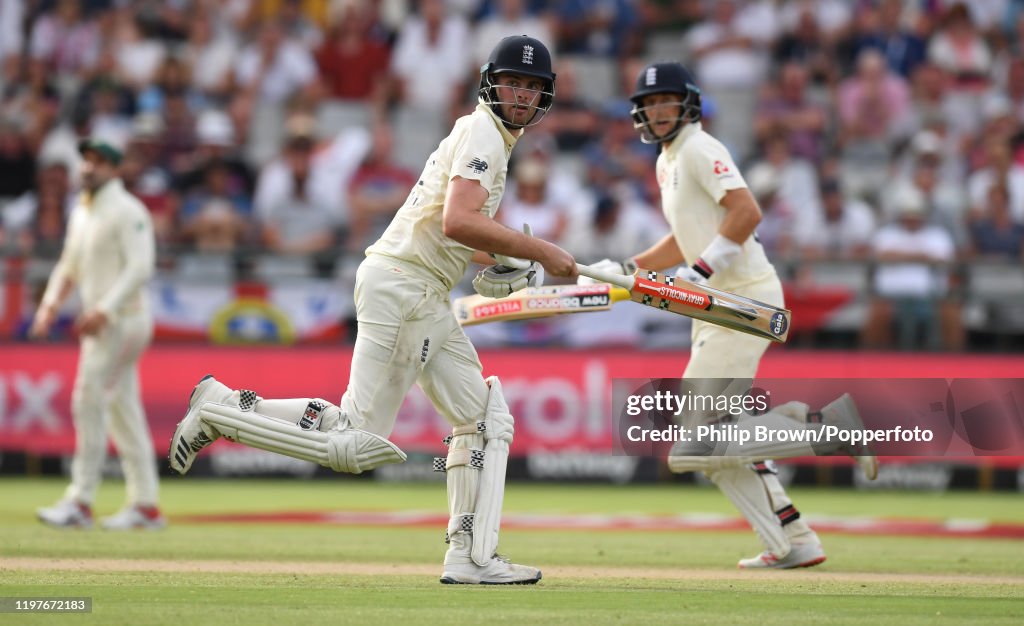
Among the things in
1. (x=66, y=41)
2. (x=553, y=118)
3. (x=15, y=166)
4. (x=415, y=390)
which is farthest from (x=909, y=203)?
(x=66, y=41)

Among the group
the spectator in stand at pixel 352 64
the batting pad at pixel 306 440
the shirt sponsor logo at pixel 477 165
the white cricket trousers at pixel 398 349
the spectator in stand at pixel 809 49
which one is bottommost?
the batting pad at pixel 306 440

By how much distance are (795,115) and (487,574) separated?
1140 cm

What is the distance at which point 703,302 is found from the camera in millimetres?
7379

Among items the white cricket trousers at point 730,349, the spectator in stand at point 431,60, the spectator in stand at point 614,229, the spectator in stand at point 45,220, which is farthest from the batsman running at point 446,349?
the spectator in stand at point 431,60

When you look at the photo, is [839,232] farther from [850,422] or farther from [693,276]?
[693,276]

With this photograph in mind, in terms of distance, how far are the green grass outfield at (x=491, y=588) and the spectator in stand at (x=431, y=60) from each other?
688 cm

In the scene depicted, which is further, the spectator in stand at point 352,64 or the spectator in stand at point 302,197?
the spectator in stand at point 352,64

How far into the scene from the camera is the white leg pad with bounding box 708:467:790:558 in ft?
26.5

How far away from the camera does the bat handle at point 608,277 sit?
691 cm

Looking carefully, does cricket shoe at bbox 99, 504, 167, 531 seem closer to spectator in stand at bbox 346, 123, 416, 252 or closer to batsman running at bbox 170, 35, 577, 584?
batsman running at bbox 170, 35, 577, 584

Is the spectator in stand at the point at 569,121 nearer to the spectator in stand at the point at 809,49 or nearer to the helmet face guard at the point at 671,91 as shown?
the spectator in stand at the point at 809,49

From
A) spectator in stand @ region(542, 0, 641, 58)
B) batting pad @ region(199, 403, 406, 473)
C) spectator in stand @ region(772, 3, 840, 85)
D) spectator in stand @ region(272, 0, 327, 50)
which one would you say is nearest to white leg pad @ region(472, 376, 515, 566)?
batting pad @ region(199, 403, 406, 473)

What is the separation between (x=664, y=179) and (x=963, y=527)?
421 centimetres

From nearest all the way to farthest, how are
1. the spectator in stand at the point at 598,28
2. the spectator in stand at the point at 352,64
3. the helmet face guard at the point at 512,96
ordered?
the helmet face guard at the point at 512,96
the spectator in stand at the point at 352,64
the spectator in stand at the point at 598,28
